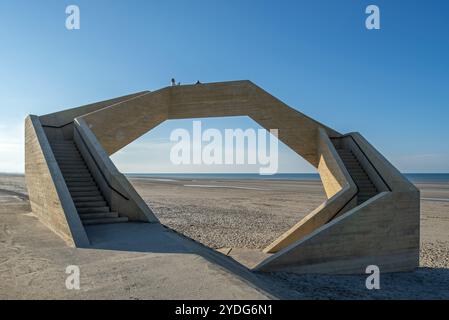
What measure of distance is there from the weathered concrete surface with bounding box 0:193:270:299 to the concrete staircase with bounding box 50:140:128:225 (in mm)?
1261

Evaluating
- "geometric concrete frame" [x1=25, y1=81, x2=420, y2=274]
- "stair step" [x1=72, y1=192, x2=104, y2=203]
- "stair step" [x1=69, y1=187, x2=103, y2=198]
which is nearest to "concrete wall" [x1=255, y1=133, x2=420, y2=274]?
"geometric concrete frame" [x1=25, y1=81, x2=420, y2=274]

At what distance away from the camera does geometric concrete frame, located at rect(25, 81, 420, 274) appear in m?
8.50

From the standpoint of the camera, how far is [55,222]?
25.6 ft

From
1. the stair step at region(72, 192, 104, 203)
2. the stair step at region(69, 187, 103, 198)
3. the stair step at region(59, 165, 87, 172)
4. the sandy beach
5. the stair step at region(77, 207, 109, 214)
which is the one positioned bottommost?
the sandy beach

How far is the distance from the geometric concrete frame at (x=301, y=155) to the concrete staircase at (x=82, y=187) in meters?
0.23

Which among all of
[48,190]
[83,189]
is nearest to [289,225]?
[83,189]

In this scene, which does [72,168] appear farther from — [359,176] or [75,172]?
[359,176]

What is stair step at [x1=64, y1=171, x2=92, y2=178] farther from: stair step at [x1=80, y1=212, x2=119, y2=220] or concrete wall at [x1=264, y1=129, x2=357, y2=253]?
concrete wall at [x1=264, y1=129, x2=357, y2=253]

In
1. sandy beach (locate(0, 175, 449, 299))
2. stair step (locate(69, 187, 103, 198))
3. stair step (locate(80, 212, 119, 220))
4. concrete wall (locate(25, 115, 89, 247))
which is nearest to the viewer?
concrete wall (locate(25, 115, 89, 247))
